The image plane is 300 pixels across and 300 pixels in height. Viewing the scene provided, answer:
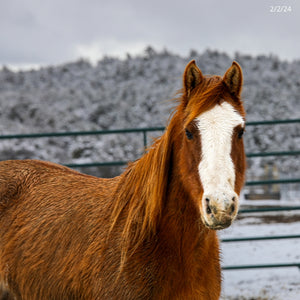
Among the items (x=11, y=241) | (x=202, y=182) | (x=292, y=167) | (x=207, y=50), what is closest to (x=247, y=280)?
(x=11, y=241)

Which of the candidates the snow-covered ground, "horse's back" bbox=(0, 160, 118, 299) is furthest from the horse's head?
the snow-covered ground

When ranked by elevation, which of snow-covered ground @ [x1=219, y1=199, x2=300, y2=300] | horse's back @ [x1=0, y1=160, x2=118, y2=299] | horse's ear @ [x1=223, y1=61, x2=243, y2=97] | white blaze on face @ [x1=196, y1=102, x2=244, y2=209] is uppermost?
horse's ear @ [x1=223, y1=61, x2=243, y2=97]

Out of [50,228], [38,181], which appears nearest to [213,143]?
[50,228]

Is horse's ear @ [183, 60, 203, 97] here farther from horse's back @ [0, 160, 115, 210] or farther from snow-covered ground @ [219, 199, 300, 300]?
snow-covered ground @ [219, 199, 300, 300]

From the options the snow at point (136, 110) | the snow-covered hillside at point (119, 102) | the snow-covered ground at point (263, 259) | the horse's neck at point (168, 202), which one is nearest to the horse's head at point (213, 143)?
the horse's neck at point (168, 202)

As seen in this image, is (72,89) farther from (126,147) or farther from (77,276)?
(77,276)

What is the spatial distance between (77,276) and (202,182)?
93cm

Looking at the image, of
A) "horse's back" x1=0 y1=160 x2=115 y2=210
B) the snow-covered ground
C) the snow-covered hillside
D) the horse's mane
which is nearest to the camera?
the horse's mane

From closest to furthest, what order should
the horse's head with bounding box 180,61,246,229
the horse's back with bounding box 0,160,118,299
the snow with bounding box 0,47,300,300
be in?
the horse's head with bounding box 180,61,246,229 → the horse's back with bounding box 0,160,118,299 → the snow with bounding box 0,47,300,300

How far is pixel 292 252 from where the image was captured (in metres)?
6.28

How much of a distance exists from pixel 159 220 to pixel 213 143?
0.54 metres

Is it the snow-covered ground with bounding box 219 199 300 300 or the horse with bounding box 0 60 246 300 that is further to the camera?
the snow-covered ground with bounding box 219 199 300 300

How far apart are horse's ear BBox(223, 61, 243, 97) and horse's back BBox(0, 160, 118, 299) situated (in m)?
0.89

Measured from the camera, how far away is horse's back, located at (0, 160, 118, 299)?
239cm
